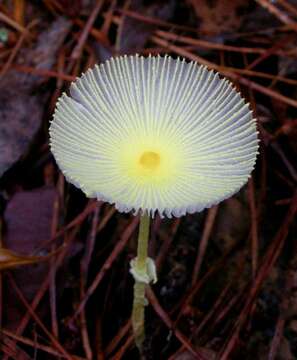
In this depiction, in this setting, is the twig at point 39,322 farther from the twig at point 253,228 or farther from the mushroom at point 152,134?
the twig at point 253,228

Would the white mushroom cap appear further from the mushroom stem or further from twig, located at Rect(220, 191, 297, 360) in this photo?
twig, located at Rect(220, 191, 297, 360)

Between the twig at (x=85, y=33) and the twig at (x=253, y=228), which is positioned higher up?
the twig at (x=85, y=33)

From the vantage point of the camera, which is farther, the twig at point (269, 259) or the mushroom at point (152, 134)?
the twig at point (269, 259)

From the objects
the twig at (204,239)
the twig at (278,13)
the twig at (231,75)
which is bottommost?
the twig at (204,239)

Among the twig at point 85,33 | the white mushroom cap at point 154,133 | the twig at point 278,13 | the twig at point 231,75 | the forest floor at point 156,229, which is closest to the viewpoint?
the white mushroom cap at point 154,133

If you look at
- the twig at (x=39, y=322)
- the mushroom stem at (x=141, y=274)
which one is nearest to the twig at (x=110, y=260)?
the twig at (x=39, y=322)

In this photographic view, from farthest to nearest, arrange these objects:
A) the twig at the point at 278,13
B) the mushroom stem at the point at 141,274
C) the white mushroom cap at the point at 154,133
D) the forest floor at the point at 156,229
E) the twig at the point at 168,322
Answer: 1. the twig at the point at 278,13
2. the forest floor at the point at 156,229
3. the twig at the point at 168,322
4. the mushroom stem at the point at 141,274
5. the white mushroom cap at the point at 154,133

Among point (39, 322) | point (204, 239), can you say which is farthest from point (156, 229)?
point (39, 322)
